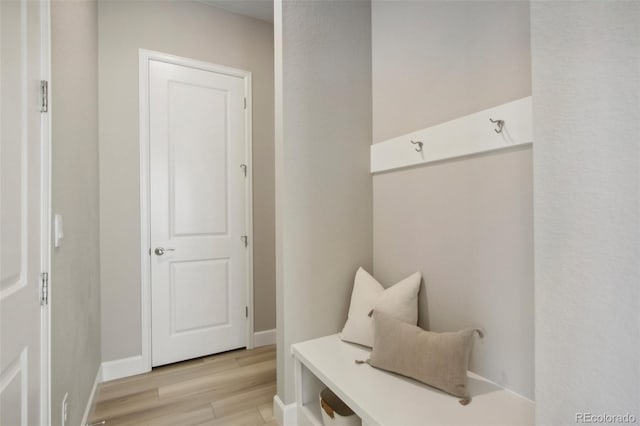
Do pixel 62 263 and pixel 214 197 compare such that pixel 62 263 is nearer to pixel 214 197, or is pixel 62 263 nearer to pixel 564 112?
pixel 214 197

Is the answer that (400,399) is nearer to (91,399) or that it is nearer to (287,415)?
(287,415)

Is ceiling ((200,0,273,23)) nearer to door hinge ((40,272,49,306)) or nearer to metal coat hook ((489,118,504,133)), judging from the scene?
metal coat hook ((489,118,504,133))

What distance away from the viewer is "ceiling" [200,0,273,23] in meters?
2.55

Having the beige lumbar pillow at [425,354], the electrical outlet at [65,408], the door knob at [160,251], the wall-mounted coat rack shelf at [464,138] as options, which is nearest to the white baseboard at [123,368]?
the door knob at [160,251]

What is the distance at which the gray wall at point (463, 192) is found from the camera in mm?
1221

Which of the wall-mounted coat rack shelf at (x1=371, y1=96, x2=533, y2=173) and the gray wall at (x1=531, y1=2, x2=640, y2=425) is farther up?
the wall-mounted coat rack shelf at (x1=371, y1=96, x2=533, y2=173)

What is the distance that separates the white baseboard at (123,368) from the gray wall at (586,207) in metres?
2.50

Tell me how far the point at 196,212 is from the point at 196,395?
1.31 metres

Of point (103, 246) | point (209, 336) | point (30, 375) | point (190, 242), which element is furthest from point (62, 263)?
point (209, 336)

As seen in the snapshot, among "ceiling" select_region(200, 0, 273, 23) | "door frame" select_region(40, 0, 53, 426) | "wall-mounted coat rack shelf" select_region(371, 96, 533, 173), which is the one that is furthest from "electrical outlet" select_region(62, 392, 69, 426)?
"ceiling" select_region(200, 0, 273, 23)

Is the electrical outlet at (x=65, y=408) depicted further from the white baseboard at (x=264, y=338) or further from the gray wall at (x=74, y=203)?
the white baseboard at (x=264, y=338)

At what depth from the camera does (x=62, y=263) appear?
127cm

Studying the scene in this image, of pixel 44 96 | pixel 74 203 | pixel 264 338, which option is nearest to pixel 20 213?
pixel 44 96

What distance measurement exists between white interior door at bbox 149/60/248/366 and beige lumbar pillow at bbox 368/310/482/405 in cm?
161
